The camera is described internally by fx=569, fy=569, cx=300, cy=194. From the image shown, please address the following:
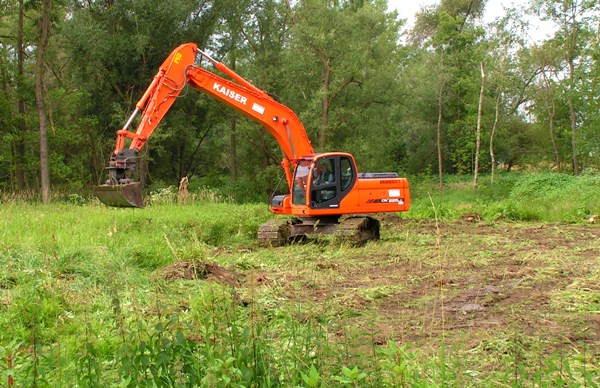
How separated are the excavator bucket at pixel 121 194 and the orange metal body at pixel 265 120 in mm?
1088

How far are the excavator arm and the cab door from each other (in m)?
1.10

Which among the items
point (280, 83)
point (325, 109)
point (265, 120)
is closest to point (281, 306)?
point (265, 120)

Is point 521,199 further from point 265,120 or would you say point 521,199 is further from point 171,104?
point 171,104

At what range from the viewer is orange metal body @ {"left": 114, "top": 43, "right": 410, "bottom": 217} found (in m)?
11.1

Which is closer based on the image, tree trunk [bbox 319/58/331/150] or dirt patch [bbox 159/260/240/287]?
dirt patch [bbox 159/260/240/287]

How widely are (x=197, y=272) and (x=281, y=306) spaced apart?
1.75 m

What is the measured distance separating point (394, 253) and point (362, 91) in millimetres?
16520

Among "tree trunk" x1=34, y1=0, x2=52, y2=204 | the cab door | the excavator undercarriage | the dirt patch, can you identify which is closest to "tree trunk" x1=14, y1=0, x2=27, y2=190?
"tree trunk" x1=34, y1=0, x2=52, y2=204

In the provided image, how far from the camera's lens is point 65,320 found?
4621mm

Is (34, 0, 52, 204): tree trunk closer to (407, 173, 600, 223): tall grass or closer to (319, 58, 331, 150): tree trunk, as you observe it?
(319, 58, 331, 150): tree trunk

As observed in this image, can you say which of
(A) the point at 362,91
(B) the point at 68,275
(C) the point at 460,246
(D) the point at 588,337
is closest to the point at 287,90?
(A) the point at 362,91

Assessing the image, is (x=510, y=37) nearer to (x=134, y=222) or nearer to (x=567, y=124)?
(x=567, y=124)

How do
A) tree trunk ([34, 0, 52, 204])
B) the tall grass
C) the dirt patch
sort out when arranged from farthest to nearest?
tree trunk ([34, 0, 52, 204]), the tall grass, the dirt patch

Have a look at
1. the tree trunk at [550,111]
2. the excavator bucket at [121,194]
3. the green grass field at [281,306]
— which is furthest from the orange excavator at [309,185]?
the tree trunk at [550,111]
